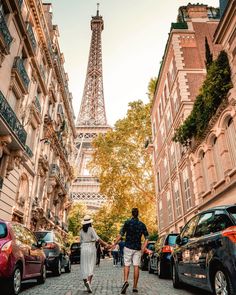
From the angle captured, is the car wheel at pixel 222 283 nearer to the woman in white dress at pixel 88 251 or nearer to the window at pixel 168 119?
the woman in white dress at pixel 88 251

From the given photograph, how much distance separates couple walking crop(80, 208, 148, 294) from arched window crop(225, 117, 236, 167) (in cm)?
687

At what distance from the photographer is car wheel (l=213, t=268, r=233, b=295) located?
164 inches

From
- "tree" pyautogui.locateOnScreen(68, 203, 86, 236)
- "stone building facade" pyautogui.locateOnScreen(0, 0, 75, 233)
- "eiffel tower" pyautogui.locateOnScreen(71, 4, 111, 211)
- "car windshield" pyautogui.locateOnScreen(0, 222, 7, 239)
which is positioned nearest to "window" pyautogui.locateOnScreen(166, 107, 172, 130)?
"stone building facade" pyautogui.locateOnScreen(0, 0, 75, 233)

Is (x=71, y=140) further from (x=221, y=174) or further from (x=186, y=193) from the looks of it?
(x=221, y=174)

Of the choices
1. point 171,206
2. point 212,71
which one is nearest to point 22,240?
point 212,71

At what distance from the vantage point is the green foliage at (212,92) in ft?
39.9

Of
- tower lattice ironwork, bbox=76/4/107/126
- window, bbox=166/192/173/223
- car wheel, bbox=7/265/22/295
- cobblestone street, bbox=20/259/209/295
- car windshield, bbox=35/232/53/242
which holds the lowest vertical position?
cobblestone street, bbox=20/259/209/295

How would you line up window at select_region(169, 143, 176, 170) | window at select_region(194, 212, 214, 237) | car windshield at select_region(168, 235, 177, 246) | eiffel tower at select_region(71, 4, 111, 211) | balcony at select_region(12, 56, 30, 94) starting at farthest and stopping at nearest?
eiffel tower at select_region(71, 4, 111, 211)
window at select_region(169, 143, 176, 170)
balcony at select_region(12, 56, 30, 94)
car windshield at select_region(168, 235, 177, 246)
window at select_region(194, 212, 214, 237)

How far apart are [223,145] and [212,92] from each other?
2346 millimetres

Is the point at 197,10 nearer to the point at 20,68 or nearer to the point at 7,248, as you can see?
the point at 20,68

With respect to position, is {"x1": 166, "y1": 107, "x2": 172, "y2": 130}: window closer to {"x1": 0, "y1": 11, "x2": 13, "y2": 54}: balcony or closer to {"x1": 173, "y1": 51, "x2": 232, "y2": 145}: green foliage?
{"x1": 173, "y1": 51, "x2": 232, "y2": 145}: green foliage

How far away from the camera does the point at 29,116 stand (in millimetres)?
18312

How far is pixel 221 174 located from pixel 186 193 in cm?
531

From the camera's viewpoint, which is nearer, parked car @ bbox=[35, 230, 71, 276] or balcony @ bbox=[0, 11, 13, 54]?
parked car @ bbox=[35, 230, 71, 276]
